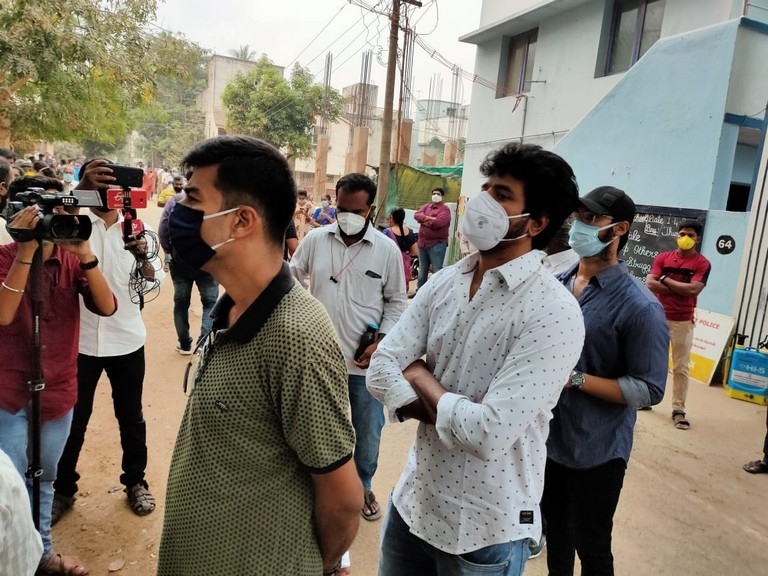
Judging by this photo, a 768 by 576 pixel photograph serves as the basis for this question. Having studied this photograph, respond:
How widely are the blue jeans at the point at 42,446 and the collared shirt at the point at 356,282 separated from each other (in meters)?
1.38


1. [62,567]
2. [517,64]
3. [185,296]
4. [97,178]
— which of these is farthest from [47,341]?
[517,64]

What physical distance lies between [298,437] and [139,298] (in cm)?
224

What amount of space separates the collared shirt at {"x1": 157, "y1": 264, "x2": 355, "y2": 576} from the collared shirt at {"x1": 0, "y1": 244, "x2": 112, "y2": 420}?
137 centimetres

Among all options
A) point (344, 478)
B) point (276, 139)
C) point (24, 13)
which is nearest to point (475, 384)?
point (344, 478)

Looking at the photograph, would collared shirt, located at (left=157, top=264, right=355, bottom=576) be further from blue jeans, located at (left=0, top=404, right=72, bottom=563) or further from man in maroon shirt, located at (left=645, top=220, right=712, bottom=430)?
man in maroon shirt, located at (left=645, top=220, right=712, bottom=430)

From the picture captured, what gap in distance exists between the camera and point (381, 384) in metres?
1.63

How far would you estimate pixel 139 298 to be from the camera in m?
3.06

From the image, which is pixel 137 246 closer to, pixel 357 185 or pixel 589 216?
pixel 357 185

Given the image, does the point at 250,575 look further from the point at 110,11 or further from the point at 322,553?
the point at 110,11

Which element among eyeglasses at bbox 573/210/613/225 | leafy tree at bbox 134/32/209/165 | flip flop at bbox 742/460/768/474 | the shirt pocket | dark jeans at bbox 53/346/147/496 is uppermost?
leafy tree at bbox 134/32/209/165

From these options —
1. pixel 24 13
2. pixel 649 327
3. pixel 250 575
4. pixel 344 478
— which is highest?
pixel 24 13

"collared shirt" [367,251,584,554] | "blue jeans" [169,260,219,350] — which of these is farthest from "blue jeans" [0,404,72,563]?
"blue jeans" [169,260,219,350]

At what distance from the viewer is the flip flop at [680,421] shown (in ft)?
16.3

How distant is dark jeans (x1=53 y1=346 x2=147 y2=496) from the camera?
2.91 metres
